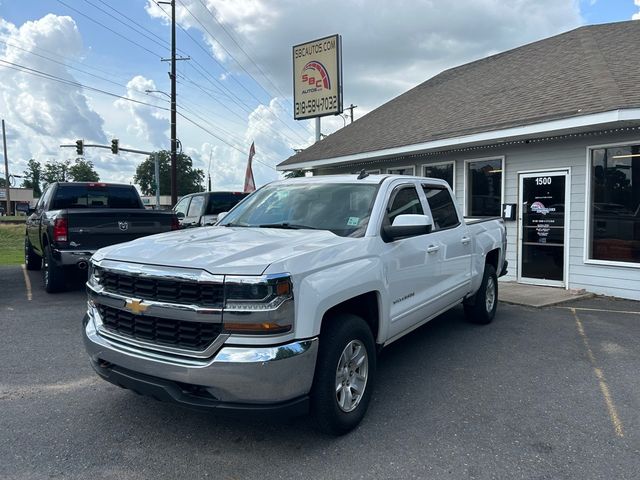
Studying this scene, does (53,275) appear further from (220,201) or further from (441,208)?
(441,208)

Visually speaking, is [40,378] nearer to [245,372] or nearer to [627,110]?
[245,372]

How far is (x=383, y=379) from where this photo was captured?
4.60m

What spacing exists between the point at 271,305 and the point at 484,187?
29.0 ft

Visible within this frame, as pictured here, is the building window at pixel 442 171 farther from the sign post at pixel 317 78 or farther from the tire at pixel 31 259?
the tire at pixel 31 259

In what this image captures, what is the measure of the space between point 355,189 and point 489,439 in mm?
2346

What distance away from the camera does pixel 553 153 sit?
930cm

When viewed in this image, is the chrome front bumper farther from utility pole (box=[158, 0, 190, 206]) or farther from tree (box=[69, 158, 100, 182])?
tree (box=[69, 158, 100, 182])

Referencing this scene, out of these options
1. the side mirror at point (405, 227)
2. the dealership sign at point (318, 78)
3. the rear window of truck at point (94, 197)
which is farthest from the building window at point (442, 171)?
the side mirror at point (405, 227)

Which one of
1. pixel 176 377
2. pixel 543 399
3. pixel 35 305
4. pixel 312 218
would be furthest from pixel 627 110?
pixel 35 305

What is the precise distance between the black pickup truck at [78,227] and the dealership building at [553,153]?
5.99m

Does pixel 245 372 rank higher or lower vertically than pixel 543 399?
higher

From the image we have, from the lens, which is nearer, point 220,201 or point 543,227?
point 543,227

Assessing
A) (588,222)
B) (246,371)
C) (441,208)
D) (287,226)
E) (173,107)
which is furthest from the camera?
(173,107)

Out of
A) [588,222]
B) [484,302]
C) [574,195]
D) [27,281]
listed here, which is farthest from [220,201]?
[588,222]
